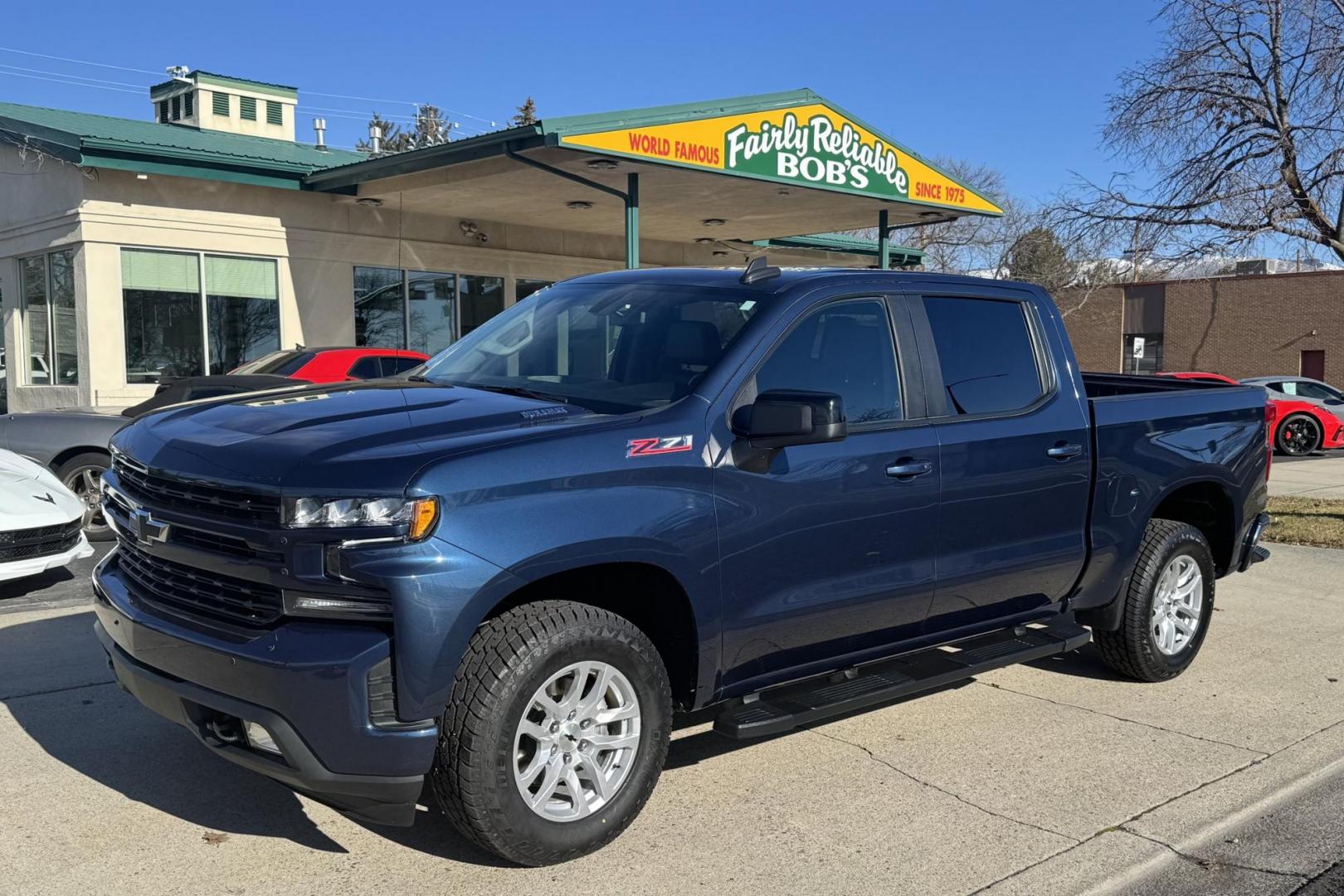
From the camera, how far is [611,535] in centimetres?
378

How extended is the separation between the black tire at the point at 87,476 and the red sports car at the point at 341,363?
340cm

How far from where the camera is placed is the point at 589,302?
5.03 meters

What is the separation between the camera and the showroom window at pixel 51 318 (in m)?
17.0

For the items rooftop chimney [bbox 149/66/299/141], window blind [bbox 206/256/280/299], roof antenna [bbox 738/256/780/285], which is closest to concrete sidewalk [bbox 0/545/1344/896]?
roof antenna [bbox 738/256/780/285]

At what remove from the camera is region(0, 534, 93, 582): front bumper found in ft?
24.4

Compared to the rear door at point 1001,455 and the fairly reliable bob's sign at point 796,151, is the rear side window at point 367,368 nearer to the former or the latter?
the fairly reliable bob's sign at point 796,151

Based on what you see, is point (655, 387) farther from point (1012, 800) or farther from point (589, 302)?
point (1012, 800)

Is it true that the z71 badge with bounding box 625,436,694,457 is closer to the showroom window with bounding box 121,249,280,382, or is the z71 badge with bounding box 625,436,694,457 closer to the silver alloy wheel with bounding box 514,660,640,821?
the silver alloy wheel with bounding box 514,660,640,821

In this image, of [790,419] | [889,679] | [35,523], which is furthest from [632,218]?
[790,419]

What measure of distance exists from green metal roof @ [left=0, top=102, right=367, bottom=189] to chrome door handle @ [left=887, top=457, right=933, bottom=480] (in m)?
13.8

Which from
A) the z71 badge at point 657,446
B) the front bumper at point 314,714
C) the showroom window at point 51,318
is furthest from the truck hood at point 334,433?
the showroom window at point 51,318

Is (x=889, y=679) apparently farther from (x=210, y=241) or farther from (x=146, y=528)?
(x=210, y=241)

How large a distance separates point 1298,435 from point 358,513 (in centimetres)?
2174

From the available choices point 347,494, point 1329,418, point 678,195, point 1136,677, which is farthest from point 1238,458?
point 1329,418
